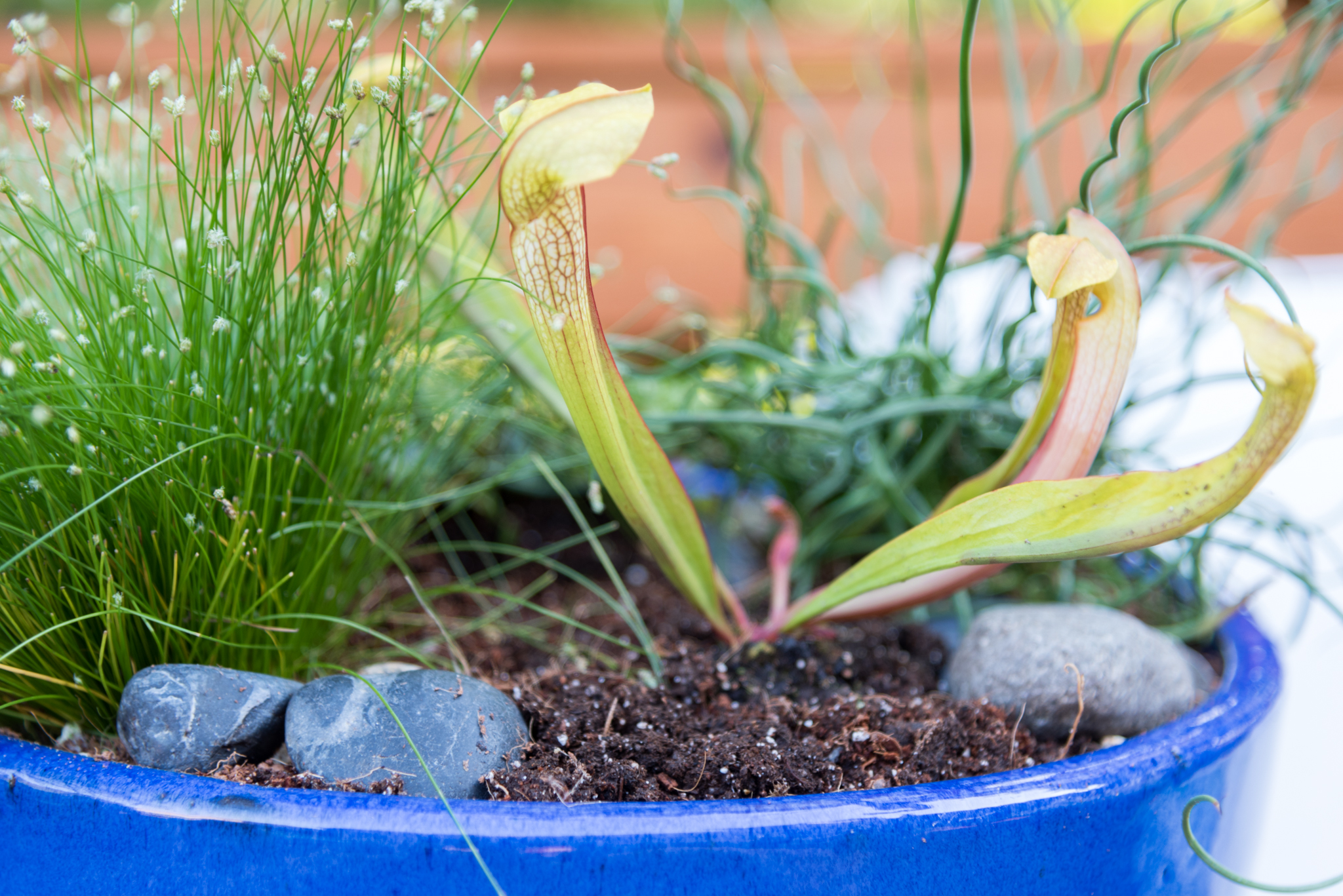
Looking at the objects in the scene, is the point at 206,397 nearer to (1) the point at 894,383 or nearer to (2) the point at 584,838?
(2) the point at 584,838

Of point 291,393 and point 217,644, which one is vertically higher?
point 291,393

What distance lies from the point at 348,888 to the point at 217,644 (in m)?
0.14

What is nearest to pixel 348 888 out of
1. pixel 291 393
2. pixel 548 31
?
pixel 291 393

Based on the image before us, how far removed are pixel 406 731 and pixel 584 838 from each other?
0.30ft

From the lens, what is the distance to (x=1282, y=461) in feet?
2.57

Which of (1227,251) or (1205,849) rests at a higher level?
(1227,251)

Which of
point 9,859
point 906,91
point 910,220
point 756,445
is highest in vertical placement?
point 906,91

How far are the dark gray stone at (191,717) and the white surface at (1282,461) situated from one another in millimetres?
386

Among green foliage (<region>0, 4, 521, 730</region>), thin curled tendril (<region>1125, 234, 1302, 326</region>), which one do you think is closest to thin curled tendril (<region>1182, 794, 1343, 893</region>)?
thin curled tendril (<region>1125, 234, 1302, 326</region>)

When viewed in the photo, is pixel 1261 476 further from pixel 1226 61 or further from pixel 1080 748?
pixel 1226 61

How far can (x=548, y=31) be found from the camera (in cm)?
121

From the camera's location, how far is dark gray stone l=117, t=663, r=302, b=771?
327mm

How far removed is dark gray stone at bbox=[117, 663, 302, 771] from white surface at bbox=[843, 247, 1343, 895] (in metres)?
0.39

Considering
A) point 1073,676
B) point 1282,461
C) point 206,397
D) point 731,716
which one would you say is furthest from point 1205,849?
point 1282,461
